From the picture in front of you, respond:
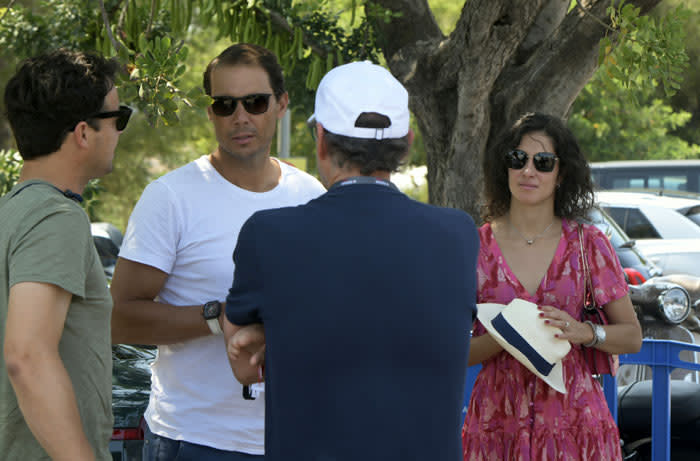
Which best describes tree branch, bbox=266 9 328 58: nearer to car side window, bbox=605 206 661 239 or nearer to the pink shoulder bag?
the pink shoulder bag

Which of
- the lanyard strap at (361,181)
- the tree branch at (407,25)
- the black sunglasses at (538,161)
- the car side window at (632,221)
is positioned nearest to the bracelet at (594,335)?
the black sunglasses at (538,161)

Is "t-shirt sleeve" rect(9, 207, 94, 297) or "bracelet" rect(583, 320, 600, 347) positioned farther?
"bracelet" rect(583, 320, 600, 347)

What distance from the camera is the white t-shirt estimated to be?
2.59 metres

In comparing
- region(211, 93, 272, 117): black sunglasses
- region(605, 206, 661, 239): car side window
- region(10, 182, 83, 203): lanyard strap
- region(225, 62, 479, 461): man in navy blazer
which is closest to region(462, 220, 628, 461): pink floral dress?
region(211, 93, 272, 117): black sunglasses

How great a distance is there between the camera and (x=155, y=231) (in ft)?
8.63

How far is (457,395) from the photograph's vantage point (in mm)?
1887

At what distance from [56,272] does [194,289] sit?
0.75m

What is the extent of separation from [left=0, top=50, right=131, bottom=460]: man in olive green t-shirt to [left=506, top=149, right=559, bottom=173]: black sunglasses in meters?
1.51

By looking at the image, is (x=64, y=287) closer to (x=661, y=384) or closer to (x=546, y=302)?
(x=546, y=302)

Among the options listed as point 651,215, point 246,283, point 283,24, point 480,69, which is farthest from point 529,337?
point 651,215

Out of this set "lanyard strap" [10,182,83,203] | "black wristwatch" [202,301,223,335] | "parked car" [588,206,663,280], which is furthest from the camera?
"parked car" [588,206,663,280]

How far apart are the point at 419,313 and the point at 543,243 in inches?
58.9

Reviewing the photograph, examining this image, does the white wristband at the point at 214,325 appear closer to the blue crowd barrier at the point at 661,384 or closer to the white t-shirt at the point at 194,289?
the white t-shirt at the point at 194,289

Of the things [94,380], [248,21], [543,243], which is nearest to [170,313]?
[94,380]
